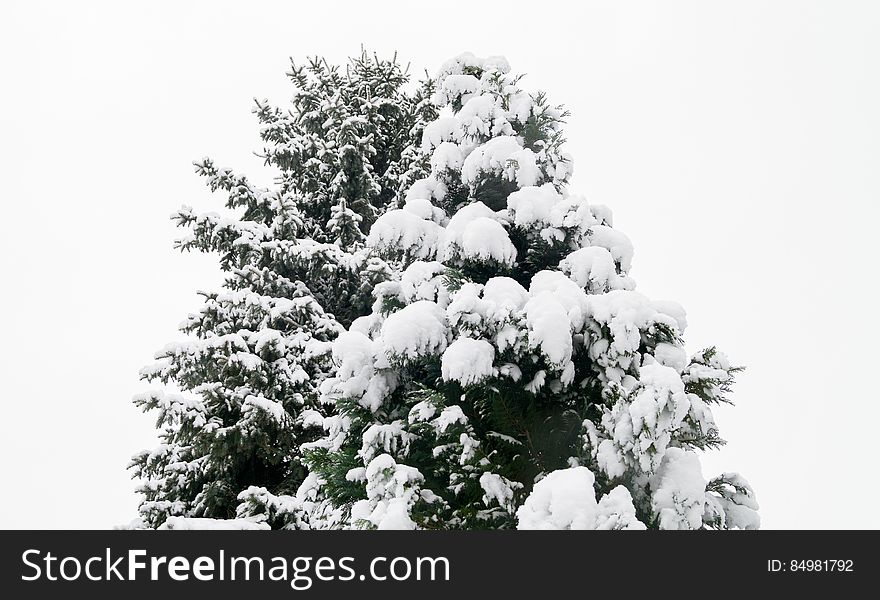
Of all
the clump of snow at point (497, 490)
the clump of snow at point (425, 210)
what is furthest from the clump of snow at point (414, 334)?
the clump of snow at point (425, 210)

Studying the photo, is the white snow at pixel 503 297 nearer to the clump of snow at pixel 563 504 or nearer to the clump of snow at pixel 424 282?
the clump of snow at pixel 424 282

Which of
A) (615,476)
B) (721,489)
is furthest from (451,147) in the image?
(721,489)

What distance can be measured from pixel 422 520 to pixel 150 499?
4425mm

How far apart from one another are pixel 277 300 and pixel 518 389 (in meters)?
3.70

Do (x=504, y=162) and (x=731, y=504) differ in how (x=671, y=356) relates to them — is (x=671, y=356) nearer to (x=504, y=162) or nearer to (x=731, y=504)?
(x=731, y=504)

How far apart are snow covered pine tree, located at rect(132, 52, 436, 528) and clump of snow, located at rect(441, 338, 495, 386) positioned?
8.45 feet

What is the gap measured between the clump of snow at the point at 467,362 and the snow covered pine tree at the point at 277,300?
258 centimetres

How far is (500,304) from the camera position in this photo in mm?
4273

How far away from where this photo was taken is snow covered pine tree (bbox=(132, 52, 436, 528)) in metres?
6.38

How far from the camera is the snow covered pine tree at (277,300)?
6.38 m

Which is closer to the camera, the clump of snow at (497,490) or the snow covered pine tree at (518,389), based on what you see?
the snow covered pine tree at (518,389)

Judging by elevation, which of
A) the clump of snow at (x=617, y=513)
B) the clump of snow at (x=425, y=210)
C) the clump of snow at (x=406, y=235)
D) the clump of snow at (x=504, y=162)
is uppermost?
the clump of snow at (x=504, y=162)

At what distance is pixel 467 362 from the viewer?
157 inches

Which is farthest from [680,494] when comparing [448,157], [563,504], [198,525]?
[448,157]
